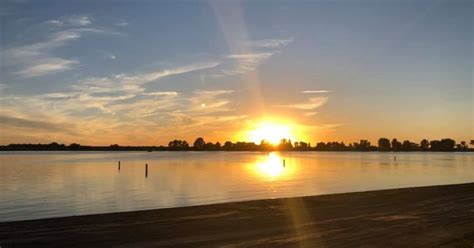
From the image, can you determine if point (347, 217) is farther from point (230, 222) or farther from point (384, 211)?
point (230, 222)

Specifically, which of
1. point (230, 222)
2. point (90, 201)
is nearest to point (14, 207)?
point (90, 201)

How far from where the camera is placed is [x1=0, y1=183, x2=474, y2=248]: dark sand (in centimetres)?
1395

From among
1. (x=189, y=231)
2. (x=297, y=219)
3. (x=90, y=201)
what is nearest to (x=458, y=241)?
(x=297, y=219)

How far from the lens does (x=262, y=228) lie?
54.7 ft

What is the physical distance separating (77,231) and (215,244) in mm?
5665

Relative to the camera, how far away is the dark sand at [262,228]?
13945 millimetres

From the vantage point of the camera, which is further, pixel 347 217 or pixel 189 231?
pixel 347 217

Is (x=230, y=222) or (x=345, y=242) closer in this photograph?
(x=345, y=242)

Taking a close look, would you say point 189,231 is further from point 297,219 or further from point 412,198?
point 412,198

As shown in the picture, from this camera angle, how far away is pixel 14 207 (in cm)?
3222

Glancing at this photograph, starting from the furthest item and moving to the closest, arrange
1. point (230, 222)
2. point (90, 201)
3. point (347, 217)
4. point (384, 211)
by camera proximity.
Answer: point (90, 201) < point (384, 211) < point (347, 217) < point (230, 222)

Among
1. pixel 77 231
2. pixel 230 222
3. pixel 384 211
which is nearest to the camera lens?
pixel 77 231

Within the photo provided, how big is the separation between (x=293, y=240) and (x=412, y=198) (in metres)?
17.2

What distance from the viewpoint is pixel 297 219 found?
18953 millimetres
